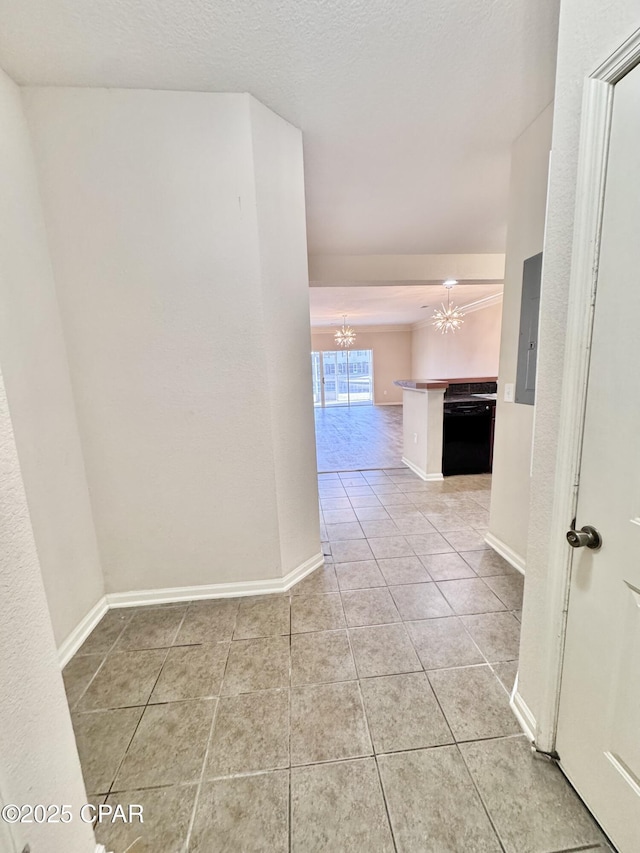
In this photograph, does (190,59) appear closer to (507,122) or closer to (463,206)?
(507,122)

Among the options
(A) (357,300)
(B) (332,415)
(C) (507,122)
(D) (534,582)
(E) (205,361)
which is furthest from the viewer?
(B) (332,415)

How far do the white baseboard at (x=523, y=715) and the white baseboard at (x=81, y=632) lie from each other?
79.8 inches

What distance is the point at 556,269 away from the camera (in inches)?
41.1

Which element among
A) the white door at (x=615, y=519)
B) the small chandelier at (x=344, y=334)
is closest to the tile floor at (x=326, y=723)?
the white door at (x=615, y=519)

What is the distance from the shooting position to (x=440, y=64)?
1.55m

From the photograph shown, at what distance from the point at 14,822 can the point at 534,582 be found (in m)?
1.49

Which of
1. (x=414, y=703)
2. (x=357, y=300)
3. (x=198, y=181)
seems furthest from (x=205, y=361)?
(x=357, y=300)

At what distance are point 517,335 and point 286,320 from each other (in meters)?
1.52

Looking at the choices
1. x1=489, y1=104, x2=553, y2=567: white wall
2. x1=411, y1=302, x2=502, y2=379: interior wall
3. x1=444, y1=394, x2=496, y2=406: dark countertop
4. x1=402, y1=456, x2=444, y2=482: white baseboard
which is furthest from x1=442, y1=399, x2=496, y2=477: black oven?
x1=411, y1=302, x2=502, y2=379: interior wall

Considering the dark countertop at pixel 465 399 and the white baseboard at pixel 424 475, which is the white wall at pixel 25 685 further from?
the dark countertop at pixel 465 399

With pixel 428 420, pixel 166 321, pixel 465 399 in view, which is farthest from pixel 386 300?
pixel 166 321

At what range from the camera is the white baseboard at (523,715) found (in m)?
1.22

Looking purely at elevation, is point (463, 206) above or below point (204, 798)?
above

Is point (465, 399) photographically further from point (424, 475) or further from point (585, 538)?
point (585, 538)
